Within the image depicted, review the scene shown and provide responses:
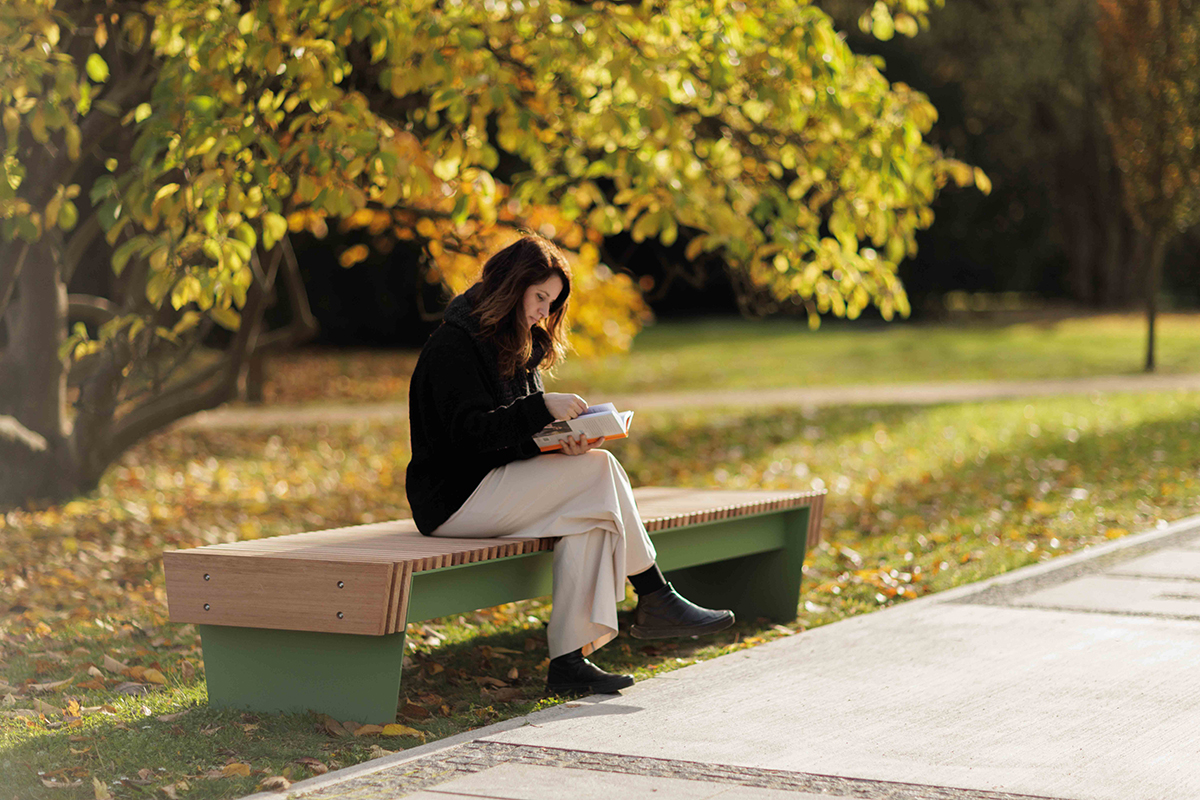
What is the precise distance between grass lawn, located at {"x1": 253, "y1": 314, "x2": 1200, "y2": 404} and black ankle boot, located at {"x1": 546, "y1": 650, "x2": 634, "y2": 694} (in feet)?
43.3

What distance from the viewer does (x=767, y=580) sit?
6430 millimetres

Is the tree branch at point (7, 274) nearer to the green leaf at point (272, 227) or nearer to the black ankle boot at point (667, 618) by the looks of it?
the green leaf at point (272, 227)

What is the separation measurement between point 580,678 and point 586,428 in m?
0.86

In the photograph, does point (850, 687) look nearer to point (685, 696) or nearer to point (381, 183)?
point (685, 696)

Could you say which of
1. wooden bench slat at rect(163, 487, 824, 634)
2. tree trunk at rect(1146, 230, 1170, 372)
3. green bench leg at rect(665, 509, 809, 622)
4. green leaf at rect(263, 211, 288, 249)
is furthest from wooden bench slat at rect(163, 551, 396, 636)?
tree trunk at rect(1146, 230, 1170, 372)

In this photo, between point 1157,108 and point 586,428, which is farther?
point 1157,108

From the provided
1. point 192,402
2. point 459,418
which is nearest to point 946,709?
point 459,418

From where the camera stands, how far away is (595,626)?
4.85 metres

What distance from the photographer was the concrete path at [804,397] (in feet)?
52.1

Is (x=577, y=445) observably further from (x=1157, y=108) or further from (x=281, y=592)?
(x=1157, y=108)

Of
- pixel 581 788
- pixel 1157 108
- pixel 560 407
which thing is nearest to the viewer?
pixel 581 788

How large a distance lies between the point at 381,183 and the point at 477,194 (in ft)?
2.93

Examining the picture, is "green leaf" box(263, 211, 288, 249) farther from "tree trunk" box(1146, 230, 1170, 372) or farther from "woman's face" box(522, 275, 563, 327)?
"tree trunk" box(1146, 230, 1170, 372)

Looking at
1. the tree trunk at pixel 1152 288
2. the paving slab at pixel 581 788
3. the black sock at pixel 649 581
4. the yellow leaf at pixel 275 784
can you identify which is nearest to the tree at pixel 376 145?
the black sock at pixel 649 581
